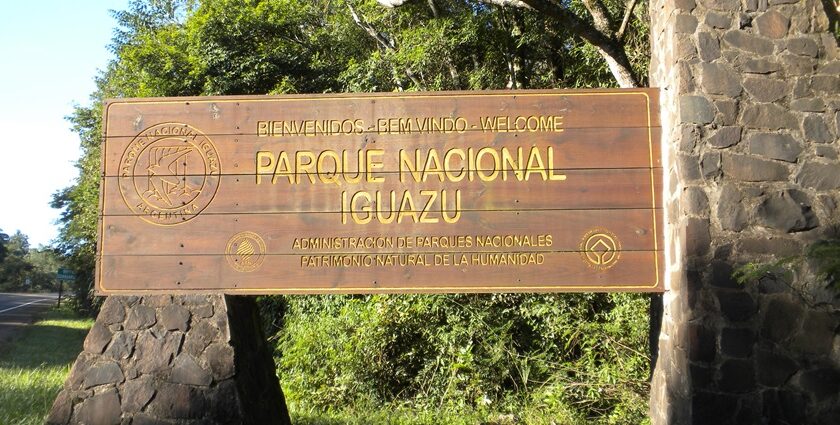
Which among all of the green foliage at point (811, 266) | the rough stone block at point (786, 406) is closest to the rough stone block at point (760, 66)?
the green foliage at point (811, 266)

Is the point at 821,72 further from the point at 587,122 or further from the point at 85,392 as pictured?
the point at 85,392

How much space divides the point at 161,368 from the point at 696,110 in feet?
13.7

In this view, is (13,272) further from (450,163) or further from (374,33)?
(450,163)

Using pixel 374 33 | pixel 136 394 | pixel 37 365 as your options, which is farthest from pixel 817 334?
pixel 37 365

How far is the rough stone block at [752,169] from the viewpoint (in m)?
4.60

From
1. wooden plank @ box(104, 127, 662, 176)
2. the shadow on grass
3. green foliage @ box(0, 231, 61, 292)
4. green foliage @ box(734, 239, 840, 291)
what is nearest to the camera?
green foliage @ box(734, 239, 840, 291)

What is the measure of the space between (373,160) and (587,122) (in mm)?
1616

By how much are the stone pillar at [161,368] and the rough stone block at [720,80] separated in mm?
3733

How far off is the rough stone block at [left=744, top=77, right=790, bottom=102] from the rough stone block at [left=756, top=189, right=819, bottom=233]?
2.11 feet

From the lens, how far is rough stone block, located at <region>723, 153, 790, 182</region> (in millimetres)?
4602

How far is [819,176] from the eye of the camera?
15.0 feet

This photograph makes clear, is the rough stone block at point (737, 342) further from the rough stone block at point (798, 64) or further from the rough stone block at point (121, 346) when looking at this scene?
the rough stone block at point (121, 346)

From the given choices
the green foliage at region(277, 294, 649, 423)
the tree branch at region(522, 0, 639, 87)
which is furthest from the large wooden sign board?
the green foliage at region(277, 294, 649, 423)

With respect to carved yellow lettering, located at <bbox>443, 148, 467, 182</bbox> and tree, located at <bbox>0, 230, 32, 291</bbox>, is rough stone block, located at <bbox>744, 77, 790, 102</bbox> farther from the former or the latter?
tree, located at <bbox>0, 230, 32, 291</bbox>
